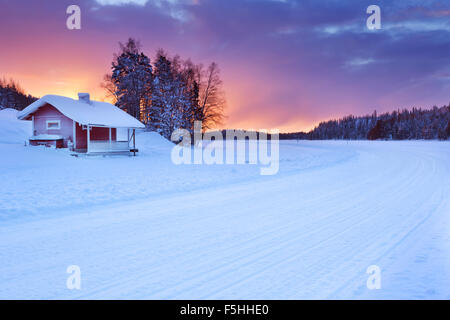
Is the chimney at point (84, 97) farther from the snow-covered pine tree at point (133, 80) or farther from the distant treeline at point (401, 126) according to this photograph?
the distant treeline at point (401, 126)

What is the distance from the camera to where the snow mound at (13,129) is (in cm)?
3259

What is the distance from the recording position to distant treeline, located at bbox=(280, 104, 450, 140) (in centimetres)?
10238

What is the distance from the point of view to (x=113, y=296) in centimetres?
309

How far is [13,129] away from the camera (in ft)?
117

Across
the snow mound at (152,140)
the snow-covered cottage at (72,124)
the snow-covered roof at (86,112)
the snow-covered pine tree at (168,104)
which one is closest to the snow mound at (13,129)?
the snow-covered cottage at (72,124)

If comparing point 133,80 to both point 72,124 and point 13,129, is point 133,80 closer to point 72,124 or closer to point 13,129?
point 13,129

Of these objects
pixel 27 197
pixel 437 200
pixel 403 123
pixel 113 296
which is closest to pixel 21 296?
pixel 113 296

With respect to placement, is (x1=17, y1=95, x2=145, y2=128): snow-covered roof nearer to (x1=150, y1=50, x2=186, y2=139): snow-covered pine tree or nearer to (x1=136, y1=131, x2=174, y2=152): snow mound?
(x1=136, y1=131, x2=174, y2=152): snow mound

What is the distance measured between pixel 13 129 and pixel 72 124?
693 inches

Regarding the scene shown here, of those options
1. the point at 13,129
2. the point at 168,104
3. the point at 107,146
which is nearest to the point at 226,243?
the point at 107,146

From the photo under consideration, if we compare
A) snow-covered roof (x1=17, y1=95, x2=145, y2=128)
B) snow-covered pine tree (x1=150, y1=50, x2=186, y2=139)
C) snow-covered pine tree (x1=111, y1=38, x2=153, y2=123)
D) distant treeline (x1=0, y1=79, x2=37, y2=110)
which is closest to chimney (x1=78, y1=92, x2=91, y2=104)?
snow-covered roof (x1=17, y1=95, x2=145, y2=128)

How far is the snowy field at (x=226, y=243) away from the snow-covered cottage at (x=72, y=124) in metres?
15.6
